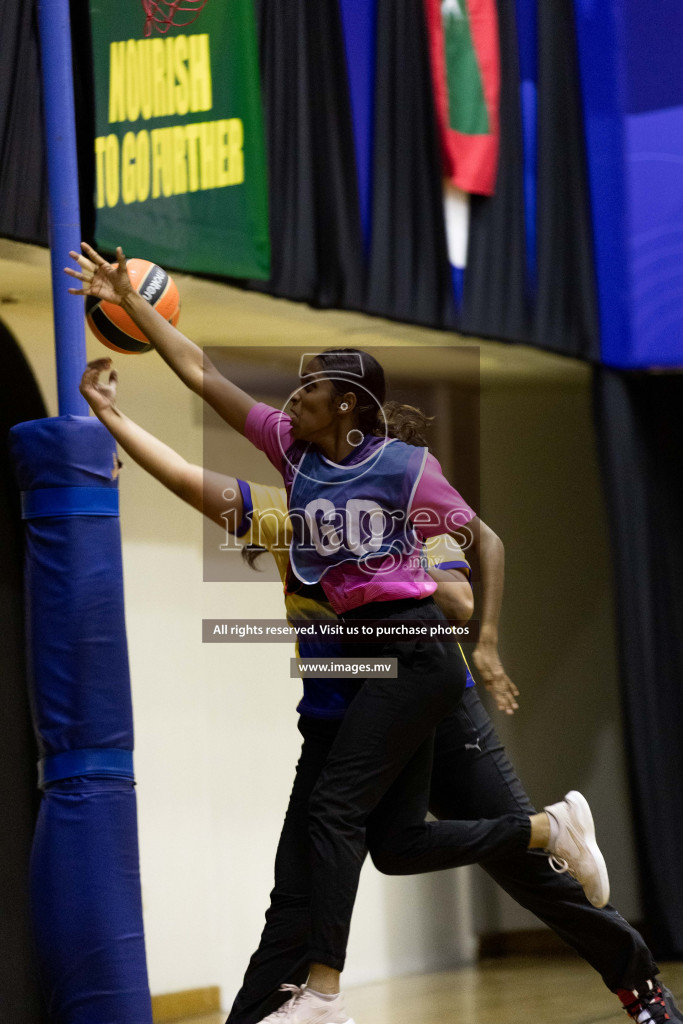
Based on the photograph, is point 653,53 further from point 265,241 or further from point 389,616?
point 389,616

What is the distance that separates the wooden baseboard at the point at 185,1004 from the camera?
541 cm

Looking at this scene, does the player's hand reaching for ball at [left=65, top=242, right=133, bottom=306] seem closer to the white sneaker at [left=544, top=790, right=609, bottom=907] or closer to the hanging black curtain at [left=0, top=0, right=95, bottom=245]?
the hanging black curtain at [left=0, top=0, right=95, bottom=245]

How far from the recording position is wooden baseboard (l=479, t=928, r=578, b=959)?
6.93 m

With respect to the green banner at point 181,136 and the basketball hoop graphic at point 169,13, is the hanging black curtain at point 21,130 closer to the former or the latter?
the green banner at point 181,136

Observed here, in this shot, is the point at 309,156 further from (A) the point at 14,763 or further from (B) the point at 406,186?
(A) the point at 14,763

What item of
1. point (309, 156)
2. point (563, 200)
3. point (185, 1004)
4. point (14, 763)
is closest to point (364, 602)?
point (14, 763)

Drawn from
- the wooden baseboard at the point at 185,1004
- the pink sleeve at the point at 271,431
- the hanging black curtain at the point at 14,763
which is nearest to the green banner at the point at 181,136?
the hanging black curtain at the point at 14,763

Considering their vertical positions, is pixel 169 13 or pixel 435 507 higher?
pixel 169 13

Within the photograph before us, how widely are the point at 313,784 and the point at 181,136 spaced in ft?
8.98

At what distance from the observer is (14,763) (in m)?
4.73

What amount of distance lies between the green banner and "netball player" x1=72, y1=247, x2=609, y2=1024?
1.27 m

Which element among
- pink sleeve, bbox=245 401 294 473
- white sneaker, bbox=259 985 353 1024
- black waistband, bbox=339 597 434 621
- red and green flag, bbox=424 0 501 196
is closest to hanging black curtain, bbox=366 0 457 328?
red and green flag, bbox=424 0 501 196

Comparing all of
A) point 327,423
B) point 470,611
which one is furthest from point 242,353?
point 470,611

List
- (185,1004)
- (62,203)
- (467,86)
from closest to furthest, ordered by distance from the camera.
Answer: (62,203) < (185,1004) < (467,86)
